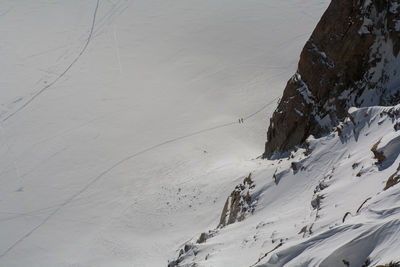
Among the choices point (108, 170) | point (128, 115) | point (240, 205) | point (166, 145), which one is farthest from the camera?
point (128, 115)

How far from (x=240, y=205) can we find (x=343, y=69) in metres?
7.23

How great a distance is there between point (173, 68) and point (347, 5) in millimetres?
23678

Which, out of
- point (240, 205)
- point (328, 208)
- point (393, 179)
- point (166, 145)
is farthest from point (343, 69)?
point (166, 145)

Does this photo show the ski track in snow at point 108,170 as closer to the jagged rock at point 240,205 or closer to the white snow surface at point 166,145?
the white snow surface at point 166,145

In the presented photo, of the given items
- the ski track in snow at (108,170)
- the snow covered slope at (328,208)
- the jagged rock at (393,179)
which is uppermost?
the jagged rock at (393,179)

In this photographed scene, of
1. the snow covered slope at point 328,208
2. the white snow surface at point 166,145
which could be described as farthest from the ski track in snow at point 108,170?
the snow covered slope at point 328,208

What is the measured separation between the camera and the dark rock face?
51.6ft

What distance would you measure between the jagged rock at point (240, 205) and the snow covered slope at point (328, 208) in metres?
0.30

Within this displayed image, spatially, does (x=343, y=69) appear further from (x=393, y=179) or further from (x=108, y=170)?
(x=108, y=170)

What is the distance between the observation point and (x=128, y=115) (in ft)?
108

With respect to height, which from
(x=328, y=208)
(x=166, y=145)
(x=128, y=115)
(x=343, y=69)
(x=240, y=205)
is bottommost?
(x=166, y=145)

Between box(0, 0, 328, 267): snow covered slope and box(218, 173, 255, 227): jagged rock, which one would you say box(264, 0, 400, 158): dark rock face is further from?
box(0, 0, 328, 267): snow covered slope

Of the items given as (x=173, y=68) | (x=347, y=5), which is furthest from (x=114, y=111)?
(x=347, y=5)

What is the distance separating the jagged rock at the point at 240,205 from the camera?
15.3 metres
